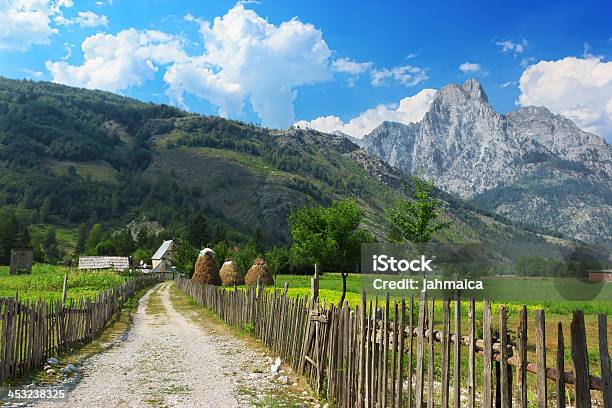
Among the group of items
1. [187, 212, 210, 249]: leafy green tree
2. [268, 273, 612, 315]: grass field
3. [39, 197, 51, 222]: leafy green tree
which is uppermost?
[39, 197, 51, 222]: leafy green tree

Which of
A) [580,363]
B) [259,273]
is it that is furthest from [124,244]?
[580,363]

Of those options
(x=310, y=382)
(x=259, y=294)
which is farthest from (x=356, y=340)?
(x=259, y=294)

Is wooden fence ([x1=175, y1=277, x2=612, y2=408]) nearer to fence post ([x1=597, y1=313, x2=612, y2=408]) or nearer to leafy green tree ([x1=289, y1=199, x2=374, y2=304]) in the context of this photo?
fence post ([x1=597, y1=313, x2=612, y2=408])

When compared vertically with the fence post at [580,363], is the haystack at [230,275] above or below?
below

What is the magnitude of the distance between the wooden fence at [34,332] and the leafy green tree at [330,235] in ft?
46.2

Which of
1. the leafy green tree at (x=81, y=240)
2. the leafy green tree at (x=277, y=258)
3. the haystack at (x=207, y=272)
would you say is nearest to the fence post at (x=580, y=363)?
the haystack at (x=207, y=272)

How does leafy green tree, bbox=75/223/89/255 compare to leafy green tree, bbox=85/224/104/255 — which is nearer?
leafy green tree, bbox=85/224/104/255

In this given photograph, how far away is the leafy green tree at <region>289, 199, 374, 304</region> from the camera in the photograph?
2706 centimetres

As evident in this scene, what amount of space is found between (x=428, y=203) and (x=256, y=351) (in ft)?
50.2

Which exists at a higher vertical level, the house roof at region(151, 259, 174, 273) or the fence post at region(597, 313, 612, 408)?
the fence post at region(597, 313, 612, 408)

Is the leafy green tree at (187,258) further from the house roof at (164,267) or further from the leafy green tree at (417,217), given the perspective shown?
the leafy green tree at (417,217)

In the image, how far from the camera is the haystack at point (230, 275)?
48.1 meters

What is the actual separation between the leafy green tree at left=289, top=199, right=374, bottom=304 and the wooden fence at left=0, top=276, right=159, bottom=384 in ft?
46.2

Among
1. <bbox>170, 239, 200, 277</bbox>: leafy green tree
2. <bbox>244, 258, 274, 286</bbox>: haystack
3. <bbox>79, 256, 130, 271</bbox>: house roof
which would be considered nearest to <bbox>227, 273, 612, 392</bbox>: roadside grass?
<bbox>244, 258, 274, 286</bbox>: haystack
